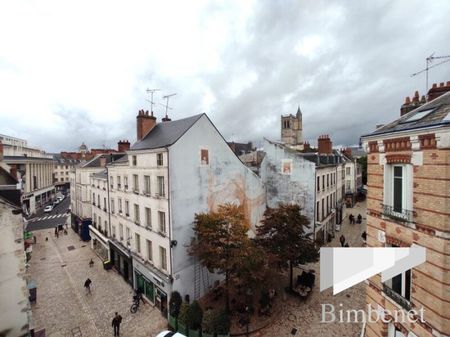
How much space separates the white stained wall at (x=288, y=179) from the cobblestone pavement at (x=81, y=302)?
590 inches

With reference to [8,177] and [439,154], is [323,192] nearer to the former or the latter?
[439,154]

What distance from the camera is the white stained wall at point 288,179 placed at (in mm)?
22156

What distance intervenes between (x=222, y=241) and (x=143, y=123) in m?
12.2

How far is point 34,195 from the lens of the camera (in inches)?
2094

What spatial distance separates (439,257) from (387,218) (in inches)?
79.7

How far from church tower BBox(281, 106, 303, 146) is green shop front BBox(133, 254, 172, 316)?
86.0m

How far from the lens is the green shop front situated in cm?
1562

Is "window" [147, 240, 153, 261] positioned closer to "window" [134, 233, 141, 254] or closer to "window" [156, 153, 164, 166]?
"window" [134, 233, 141, 254]

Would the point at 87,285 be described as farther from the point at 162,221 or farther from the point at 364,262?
the point at 364,262

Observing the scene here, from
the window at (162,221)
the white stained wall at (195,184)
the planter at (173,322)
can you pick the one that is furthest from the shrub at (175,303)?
the window at (162,221)

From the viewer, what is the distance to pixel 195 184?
658 inches

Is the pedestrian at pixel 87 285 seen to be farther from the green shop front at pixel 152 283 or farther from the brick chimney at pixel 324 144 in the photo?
the brick chimney at pixel 324 144

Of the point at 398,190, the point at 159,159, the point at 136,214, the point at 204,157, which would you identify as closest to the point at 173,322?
the point at 136,214

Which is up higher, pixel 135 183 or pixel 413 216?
pixel 135 183
